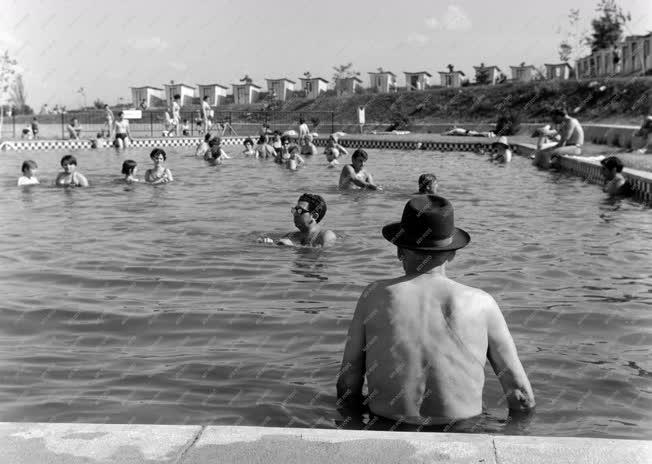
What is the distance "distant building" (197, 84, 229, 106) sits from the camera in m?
70.6

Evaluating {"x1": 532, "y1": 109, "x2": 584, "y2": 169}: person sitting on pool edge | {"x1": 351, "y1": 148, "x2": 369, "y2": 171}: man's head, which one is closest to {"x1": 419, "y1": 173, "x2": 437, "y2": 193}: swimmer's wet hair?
{"x1": 351, "y1": 148, "x2": 369, "y2": 171}: man's head

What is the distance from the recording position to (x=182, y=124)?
42125 mm

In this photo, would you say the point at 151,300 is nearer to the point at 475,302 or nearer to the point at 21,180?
the point at 475,302

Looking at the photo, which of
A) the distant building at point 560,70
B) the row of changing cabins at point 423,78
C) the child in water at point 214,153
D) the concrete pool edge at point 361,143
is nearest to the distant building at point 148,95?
the row of changing cabins at point 423,78

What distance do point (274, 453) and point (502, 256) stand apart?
6794mm

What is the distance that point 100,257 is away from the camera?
9.04 metres

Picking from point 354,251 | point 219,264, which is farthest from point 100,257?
point 354,251

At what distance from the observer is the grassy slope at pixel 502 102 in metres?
41.9

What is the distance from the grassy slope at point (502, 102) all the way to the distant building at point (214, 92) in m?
9.05

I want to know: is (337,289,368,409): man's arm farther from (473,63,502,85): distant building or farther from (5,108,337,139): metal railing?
(473,63,502,85): distant building

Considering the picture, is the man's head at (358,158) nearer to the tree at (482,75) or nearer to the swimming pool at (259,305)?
the swimming pool at (259,305)

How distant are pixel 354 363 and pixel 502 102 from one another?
48.9 metres

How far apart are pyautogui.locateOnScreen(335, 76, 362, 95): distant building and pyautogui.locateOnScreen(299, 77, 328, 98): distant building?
59.2 inches

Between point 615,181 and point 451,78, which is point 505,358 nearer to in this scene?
point 615,181
